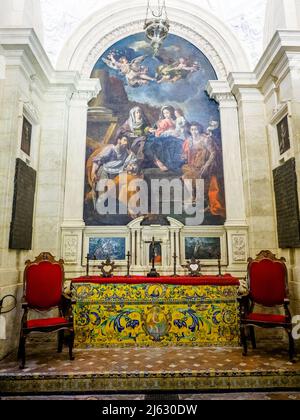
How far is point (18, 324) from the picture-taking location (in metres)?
5.04

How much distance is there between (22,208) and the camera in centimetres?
543

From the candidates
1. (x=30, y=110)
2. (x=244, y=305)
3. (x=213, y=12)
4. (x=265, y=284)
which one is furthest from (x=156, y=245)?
(x=213, y=12)

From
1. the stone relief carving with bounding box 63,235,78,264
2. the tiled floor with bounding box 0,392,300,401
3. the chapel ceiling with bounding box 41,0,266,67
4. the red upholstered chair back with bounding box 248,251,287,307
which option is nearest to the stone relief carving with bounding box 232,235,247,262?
the red upholstered chair back with bounding box 248,251,287,307

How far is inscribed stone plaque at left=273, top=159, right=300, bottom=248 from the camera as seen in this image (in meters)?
5.21

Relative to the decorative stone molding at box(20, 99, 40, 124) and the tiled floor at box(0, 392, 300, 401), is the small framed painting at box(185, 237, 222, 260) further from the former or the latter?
the decorative stone molding at box(20, 99, 40, 124)

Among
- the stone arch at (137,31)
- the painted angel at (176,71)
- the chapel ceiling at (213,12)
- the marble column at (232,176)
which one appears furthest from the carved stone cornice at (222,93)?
the chapel ceiling at (213,12)

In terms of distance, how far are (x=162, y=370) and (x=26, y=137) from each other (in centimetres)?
454

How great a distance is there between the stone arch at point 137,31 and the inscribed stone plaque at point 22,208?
287 cm

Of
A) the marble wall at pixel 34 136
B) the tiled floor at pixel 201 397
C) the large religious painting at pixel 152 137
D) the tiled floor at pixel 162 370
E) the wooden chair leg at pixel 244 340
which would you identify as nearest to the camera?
the tiled floor at pixel 201 397

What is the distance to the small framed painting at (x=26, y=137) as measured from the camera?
18.5ft

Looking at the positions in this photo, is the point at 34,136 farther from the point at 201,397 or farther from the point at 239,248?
the point at 201,397

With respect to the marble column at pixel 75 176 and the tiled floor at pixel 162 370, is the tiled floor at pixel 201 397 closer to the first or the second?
the tiled floor at pixel 162 370
